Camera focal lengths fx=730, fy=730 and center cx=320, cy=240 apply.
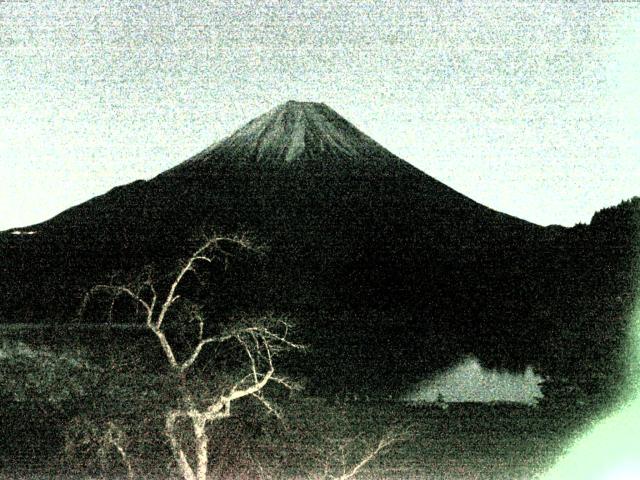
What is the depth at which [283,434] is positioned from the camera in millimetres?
13719

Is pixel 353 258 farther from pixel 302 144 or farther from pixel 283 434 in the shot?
pixel 283 434

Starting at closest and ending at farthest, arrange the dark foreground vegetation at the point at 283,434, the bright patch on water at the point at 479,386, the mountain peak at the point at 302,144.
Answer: the dark foreground vegetation at the point at 283,434, the bright patch on water at the point at 479,386, the mountain peak at the point at 302,144

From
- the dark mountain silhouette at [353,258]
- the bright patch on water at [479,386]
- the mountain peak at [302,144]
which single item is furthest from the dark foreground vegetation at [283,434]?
the mountain peak at [302,144]

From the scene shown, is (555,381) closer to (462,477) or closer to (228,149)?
(462,477)

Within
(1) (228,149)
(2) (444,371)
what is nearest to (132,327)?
(2) (444,371)

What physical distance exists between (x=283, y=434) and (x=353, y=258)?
52138mm

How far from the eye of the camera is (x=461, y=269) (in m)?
53.1

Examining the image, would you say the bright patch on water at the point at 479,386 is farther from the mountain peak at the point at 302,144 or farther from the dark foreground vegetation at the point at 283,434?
the mountain peak at the point at 302,144

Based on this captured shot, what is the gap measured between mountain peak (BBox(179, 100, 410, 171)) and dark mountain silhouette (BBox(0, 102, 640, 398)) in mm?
293

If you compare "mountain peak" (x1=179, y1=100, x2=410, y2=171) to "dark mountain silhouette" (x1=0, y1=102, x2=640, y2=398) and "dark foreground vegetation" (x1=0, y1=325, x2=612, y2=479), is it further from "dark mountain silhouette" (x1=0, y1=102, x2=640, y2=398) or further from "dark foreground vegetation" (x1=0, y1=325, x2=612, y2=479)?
"dark foreground vegetation" (x1=0, y1=325, x2=612, y2=479)

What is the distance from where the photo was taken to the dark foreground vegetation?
40.6 feet

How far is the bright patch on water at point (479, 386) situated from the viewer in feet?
74.8

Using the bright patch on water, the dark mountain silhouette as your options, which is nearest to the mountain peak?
the dark mountain silhouette

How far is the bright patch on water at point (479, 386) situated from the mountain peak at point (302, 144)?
240ft
